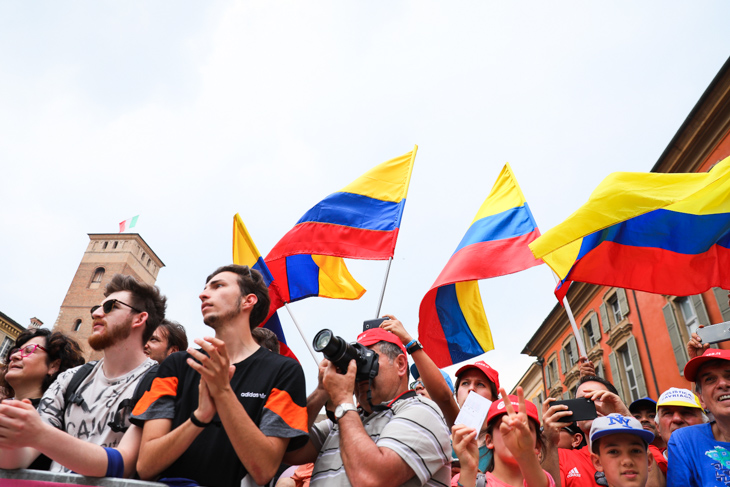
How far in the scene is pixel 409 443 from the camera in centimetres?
218

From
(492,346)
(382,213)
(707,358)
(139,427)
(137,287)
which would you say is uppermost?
(382,213)

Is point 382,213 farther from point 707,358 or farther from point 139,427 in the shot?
point 139,427

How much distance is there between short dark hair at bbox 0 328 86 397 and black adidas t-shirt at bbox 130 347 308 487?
153cm

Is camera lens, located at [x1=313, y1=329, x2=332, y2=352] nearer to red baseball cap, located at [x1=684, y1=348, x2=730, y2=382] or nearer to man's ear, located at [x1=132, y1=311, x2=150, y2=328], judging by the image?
man's ear, located at [x1=132, y1=311, x2=150, y2=328]

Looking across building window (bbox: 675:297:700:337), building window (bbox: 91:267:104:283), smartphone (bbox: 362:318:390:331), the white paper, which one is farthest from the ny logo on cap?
building window (bbox: 91:267:104:283)

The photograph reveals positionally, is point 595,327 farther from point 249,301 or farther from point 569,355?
point 249,301

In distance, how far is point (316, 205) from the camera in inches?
220

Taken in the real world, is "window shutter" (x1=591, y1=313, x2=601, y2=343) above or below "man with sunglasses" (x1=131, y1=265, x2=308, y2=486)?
above

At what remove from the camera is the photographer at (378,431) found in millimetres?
2105

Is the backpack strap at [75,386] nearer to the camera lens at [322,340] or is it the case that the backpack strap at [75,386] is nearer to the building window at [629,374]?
the camera lens at [322,340]

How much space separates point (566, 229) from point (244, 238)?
10.6 feet

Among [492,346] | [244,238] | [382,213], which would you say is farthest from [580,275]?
[244,238]

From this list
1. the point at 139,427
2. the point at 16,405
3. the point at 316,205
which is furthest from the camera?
the point at 316,205

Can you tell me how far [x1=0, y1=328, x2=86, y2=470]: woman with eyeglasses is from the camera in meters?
3.16
